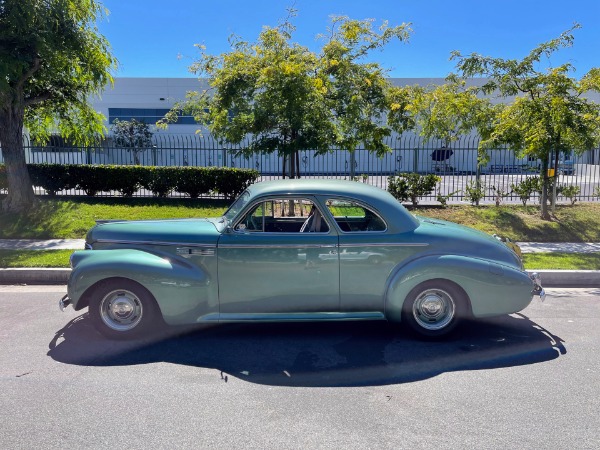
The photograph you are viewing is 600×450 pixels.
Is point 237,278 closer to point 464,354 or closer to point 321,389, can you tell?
point 321,389

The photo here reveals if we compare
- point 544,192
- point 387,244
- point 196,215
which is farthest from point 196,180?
point 387,244

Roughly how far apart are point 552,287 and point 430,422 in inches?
203

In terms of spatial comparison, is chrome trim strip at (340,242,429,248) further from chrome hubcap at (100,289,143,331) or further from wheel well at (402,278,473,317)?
chrome hubcap at (100,289,143,331)

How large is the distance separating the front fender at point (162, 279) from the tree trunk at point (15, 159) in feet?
28.8

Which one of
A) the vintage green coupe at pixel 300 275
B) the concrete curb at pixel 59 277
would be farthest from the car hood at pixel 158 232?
the concrete curb at pixel 59 277

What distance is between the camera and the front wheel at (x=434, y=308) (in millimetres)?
5168

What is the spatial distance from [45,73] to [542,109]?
443 inches

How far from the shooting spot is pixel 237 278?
508 centimetres

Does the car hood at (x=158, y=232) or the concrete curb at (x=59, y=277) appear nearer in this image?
the car hood at (x=158, y=232)

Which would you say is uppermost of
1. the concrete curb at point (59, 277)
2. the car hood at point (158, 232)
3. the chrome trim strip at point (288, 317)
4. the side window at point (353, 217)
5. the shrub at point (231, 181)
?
the shrub at point (231, 181)

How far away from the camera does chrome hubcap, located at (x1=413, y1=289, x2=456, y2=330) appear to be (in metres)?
5.23

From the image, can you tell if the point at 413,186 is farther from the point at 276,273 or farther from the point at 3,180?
the point at 3,180

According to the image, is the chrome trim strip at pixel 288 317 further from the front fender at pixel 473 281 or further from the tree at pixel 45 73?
the tree at pixel 45 73

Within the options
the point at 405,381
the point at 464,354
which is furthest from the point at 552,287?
the point at 405,381
